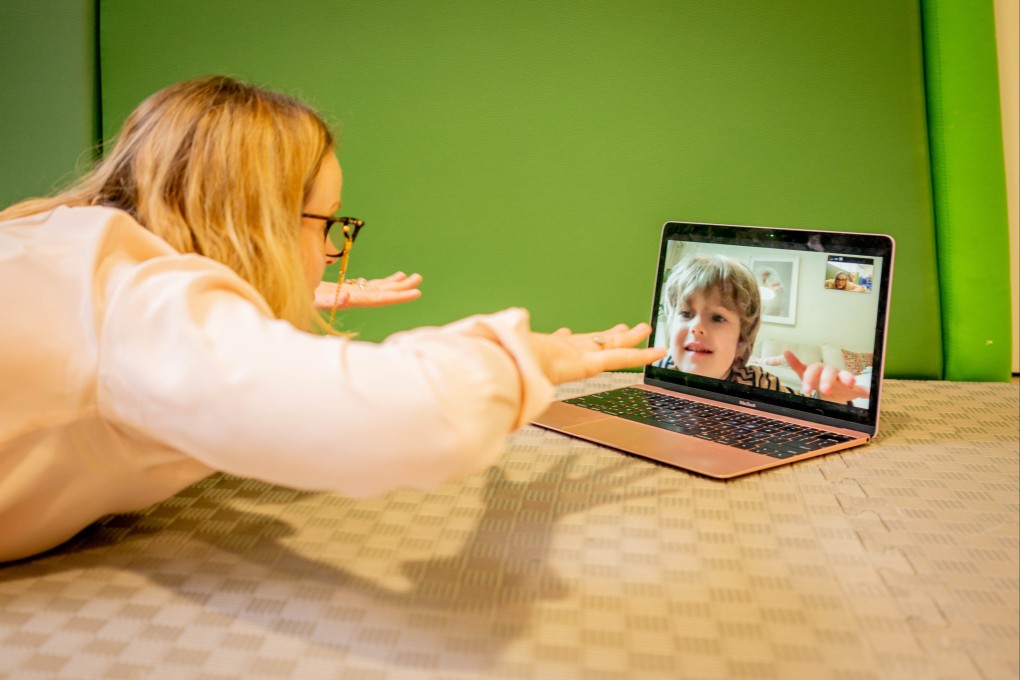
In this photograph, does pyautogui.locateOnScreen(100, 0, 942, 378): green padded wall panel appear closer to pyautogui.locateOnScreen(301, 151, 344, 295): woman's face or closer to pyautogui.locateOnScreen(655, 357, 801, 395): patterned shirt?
pyautogui.locateOnScreen(655, 357, 801, 395): patterned shirt

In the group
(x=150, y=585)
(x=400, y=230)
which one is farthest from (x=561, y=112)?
(x=150, y=585)

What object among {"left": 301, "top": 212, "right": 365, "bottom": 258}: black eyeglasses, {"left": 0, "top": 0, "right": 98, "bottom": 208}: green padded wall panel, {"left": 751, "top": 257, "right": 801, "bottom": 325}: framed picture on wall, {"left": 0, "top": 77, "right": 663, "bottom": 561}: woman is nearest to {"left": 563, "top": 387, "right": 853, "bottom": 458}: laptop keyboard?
{"left": 751, "top": 257, "right": 801, "bottom": 325}: framed picture on wall

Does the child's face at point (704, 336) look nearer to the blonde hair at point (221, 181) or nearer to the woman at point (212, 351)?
the woman at point (212, 351)

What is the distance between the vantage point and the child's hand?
1036 millimetres

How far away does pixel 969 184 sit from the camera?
4.39 feet

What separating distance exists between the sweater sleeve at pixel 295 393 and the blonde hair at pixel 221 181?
152 mm

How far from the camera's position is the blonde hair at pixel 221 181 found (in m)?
0.73

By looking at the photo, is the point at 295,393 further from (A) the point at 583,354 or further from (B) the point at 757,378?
(B) the point at 757,378

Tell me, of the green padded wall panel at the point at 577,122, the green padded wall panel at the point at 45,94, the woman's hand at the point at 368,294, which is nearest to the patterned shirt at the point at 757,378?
the green padded wall panel at the point at 577,122

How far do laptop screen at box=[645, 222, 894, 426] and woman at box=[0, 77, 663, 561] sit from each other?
0.33 m

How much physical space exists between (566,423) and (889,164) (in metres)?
0.69

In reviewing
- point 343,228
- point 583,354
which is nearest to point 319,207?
point 343,228

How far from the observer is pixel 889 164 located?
1.35 metres

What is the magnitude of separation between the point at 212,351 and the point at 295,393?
0.06 m
